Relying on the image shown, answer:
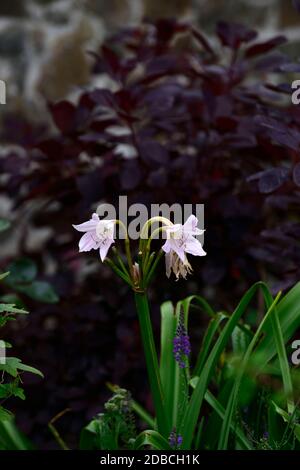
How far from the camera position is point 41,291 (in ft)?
7.04

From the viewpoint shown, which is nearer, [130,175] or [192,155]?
[130,175]

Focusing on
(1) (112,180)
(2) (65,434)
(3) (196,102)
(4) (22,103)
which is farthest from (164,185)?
(4) (22,103)

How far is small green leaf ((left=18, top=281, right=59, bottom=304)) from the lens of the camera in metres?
2.12

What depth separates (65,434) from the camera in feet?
7.16

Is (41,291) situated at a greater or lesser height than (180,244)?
lesser

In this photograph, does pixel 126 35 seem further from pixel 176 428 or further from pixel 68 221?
pixel 176 428

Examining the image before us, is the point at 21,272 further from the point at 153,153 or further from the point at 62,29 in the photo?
the point at 62,29

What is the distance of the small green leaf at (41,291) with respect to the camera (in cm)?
212

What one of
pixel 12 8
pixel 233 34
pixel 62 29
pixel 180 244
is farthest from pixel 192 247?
pixel 12 8

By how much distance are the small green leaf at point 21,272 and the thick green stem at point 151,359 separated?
2.61 ft

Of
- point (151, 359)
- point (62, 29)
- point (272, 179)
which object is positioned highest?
point (62, 29)

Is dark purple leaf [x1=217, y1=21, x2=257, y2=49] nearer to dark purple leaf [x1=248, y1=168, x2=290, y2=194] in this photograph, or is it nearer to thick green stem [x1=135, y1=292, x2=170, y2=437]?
dark purple leaf [x1=248, y1=168, x2=290, y2=194]

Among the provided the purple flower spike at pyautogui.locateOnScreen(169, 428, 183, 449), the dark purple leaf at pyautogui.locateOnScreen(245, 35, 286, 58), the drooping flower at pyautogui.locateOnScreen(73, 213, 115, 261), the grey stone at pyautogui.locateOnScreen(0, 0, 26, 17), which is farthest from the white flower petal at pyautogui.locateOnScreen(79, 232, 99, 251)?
the grey stone at pyautogui.locateOnScreen(0, 0, 26, 17)

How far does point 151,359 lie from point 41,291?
0.77 meters
